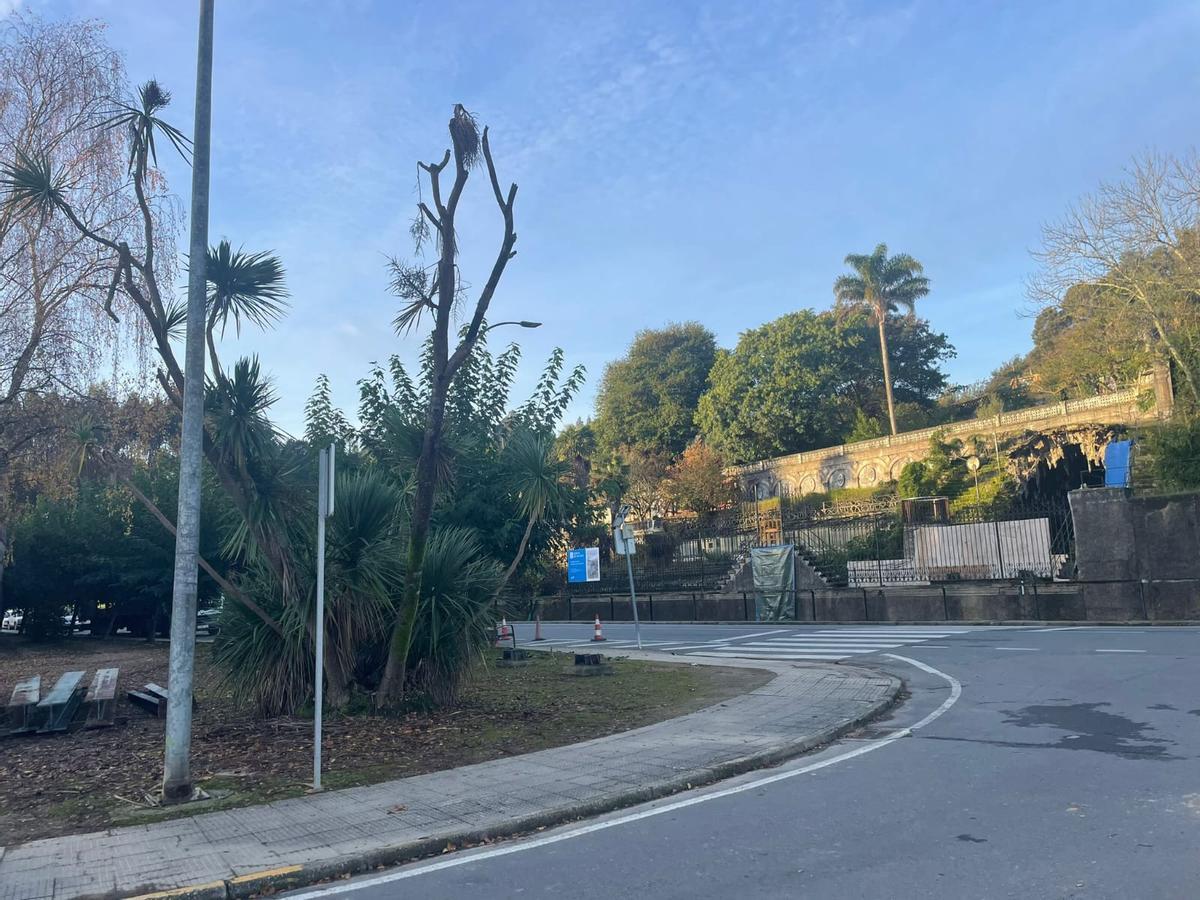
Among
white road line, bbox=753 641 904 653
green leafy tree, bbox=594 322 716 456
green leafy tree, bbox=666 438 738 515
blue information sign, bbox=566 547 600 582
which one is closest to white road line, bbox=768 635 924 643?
white road line, bbox=753 641 904 653

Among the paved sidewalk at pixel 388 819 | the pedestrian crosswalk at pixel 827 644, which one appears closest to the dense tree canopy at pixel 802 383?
the pedestrian crosswalk at pixel 827 644

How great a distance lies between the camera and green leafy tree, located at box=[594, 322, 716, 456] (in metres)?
60.0

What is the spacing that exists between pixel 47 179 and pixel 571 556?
69.6 feet

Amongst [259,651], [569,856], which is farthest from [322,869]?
[259,651]

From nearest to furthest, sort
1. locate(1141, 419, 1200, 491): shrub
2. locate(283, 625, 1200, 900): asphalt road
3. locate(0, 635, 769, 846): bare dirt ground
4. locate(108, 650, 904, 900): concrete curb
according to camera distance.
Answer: locate(283, 625, 1200, 900): asphalt road < locate(108, 650, 904, 900): concrete curb < locate(0, 635, 769, 846): bare dirt ground < locate(1141, 419, 1200, 491): shrub

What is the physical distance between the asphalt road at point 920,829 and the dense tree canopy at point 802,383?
4420 centimetres

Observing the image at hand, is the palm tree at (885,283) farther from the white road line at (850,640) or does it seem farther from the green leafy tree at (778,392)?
the white road line at (850,640)

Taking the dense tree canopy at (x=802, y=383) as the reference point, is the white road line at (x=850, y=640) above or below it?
below

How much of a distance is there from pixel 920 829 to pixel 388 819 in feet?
12.6

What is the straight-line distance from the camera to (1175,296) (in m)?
26.2

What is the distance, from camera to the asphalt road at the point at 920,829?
16.3ft

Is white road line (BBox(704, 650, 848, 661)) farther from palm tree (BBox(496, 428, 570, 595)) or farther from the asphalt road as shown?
palm tree (BBox(496, 428, 570, 595))

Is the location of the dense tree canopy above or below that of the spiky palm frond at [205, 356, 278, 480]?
above

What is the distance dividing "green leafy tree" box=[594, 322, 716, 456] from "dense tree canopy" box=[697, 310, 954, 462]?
3.24 m
